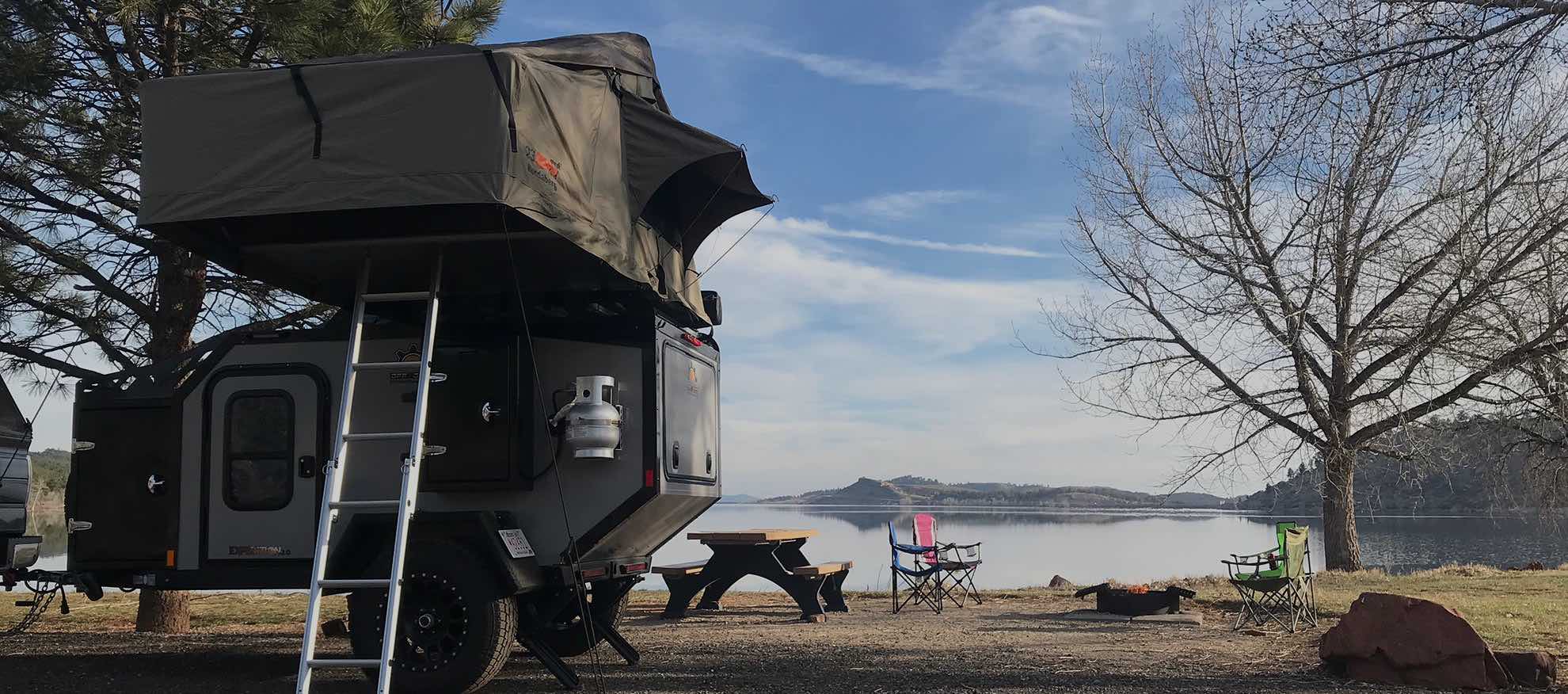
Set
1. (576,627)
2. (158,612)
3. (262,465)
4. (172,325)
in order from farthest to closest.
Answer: (172,325) < (158,612) < (576,627) < (262,465)

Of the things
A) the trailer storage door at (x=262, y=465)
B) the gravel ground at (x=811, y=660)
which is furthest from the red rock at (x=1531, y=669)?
the trailer storage door at (x=262, y=465)

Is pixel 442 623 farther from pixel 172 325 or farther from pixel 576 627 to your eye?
pixel 172 325

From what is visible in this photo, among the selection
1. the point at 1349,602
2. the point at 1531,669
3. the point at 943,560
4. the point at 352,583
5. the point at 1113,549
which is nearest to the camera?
the point at 352,583

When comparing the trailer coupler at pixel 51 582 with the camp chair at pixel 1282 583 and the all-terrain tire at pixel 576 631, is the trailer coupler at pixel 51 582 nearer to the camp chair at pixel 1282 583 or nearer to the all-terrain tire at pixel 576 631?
the all-terrain tire at pixel 576 631

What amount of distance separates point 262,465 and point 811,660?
10.3 feet

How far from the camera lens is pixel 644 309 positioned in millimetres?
5848

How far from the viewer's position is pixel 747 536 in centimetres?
934

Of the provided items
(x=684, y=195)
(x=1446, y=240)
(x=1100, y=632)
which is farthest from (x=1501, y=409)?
(x=684, y=195)

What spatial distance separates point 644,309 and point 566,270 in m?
0.46

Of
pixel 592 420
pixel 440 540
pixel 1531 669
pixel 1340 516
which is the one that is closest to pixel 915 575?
pixel 1531 669

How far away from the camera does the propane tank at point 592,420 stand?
5617 mm

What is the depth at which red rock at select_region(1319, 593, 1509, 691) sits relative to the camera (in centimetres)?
575

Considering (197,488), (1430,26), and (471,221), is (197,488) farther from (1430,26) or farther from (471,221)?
(1430,26)

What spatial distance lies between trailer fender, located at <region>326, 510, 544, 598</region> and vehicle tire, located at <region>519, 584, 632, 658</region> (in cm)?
111
